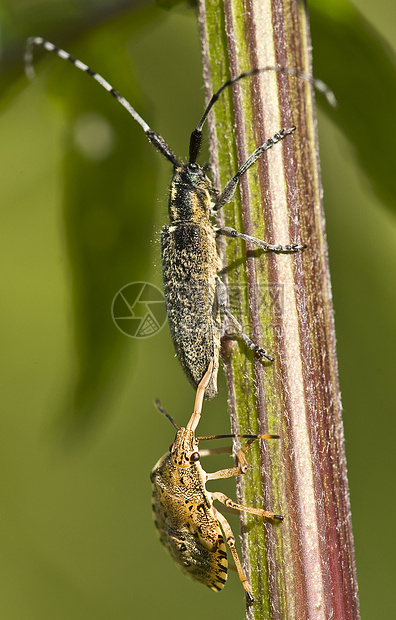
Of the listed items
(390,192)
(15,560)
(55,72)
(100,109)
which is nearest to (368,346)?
(390,192)

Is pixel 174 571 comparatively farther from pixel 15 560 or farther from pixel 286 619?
pixel 286 619

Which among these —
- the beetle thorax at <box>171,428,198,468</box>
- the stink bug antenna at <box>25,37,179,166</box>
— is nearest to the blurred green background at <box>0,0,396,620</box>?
the stink bug antenna at <box>25,37,179,166</box>

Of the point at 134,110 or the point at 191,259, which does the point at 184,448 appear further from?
the point at 134,110

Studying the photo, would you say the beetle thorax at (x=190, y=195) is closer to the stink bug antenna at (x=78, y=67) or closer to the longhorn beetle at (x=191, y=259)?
the longhorn beetle at (x=191, y=259)

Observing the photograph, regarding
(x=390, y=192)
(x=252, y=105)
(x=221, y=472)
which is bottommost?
(x=221, y=472)

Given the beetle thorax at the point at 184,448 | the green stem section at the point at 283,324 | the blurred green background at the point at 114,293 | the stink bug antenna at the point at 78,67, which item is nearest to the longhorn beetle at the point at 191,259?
the stink bug antenna at the point at 78,67

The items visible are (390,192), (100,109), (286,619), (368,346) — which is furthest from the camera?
(368,346)
